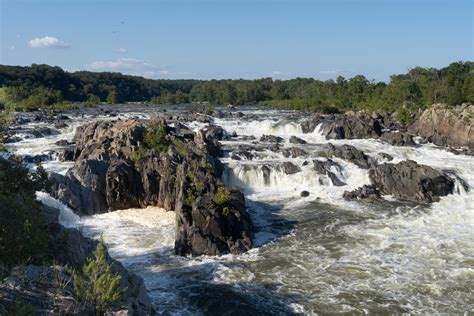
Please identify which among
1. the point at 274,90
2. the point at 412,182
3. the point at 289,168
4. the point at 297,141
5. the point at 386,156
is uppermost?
the point at 274,90

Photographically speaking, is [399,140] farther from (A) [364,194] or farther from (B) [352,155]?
(A) [364,194]

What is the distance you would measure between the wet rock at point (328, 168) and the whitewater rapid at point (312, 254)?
0.67m

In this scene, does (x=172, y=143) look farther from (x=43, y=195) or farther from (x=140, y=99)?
(x=140, y=99)

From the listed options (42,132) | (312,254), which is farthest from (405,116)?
(312,254)

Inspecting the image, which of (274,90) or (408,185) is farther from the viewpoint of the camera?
(274,90)

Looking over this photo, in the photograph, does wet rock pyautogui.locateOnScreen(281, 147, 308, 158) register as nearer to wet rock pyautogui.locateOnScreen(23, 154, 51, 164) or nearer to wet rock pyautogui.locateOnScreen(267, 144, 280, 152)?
wet rock pyautogui.locateOnScreen(267, 144, 280, 152)

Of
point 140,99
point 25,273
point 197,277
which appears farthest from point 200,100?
point 25,273

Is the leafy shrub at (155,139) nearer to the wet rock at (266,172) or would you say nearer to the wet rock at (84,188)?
the wet rock at (84,188)

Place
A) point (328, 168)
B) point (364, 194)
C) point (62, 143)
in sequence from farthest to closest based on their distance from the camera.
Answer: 1. point (62, 143)
2. point (328, 168)
3. point (364, 194)

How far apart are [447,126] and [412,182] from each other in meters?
27.3

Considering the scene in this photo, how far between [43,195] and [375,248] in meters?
20.2

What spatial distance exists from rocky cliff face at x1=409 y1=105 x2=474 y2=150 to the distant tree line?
458 inches

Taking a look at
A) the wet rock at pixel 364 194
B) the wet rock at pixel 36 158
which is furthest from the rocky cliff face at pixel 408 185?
the wet rock at pixel 36 158

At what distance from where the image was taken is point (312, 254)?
24.9 meters
